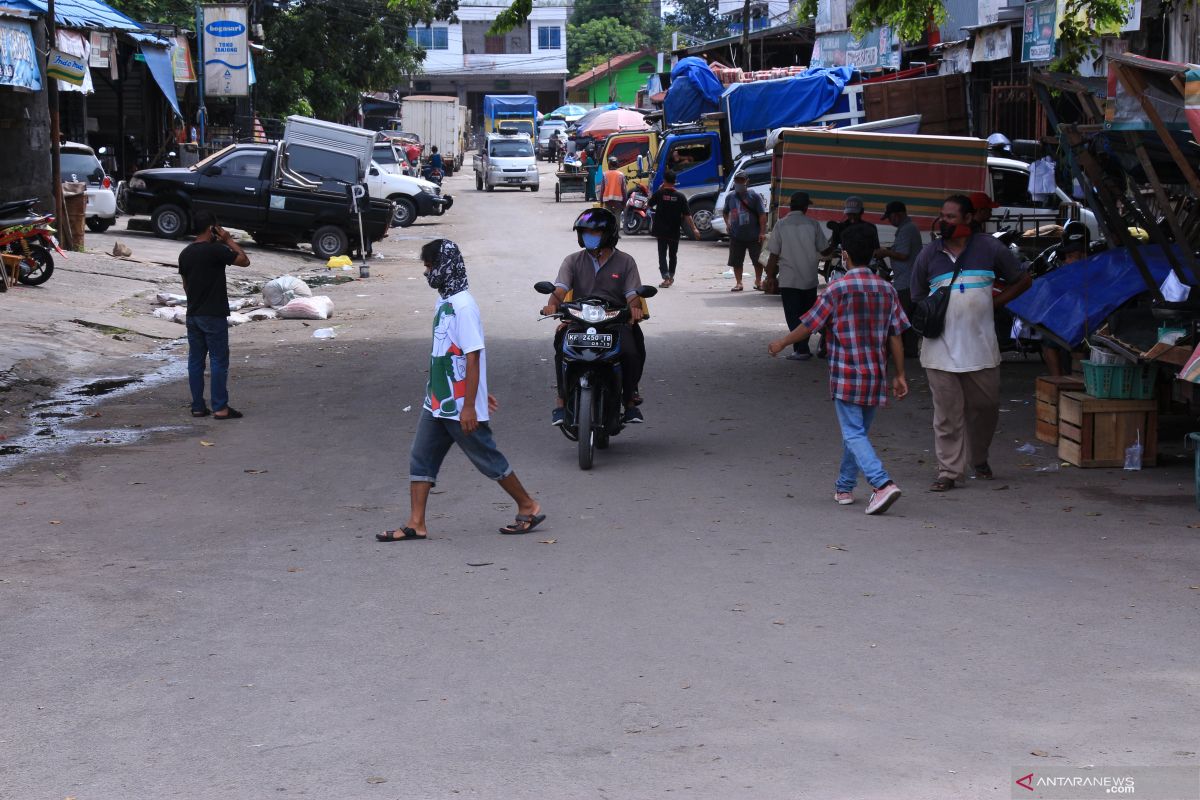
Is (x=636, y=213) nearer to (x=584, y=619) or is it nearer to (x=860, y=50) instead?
(x=860, y=50)

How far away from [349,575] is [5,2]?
1765 cm

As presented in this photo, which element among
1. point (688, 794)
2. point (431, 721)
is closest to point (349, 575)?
point (431, 721)

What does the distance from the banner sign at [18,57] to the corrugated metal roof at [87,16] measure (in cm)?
108

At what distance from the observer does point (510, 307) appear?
62.6ft

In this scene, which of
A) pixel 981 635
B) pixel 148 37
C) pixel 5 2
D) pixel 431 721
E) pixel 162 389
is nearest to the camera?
pixel 431 721

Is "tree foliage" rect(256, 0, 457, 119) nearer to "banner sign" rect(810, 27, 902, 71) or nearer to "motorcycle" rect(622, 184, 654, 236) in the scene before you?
"motorcycle" rect(622, 184, 654, 236)

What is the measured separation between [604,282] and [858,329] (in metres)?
2.29

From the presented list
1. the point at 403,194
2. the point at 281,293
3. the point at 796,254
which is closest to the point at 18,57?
the point at 281,293

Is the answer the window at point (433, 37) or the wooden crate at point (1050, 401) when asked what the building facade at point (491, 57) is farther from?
the wooden crate at point (1050, 401)

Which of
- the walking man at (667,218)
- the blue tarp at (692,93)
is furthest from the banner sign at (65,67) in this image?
the blue tarp at (692,93)

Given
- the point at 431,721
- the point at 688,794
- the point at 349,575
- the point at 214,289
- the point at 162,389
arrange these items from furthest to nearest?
the point at 162,389 < the point at 214,289 < the point at 349,575 < the point at 431,721 < the point at 688,794

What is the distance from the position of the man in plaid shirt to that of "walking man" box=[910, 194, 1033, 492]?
62cm

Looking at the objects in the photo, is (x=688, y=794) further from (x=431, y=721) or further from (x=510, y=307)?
(x=510, y=307)

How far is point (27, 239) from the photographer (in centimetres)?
1844
